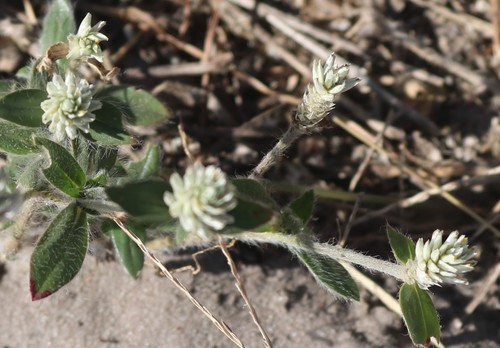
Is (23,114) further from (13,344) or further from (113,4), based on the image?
(113,4)

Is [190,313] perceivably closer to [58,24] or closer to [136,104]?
[136,104]

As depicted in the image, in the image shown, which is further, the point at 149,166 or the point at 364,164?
the point at 364,164

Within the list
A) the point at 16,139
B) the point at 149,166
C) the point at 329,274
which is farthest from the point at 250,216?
the point at 16,139

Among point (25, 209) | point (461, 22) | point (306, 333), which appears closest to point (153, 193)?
point (25, 209)

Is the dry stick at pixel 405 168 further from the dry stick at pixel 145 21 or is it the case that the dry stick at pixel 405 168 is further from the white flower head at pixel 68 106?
the white flower head at pixel 68 106

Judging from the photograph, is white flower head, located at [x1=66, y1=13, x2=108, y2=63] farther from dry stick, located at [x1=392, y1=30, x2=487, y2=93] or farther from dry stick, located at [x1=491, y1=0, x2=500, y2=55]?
dry stick, located at [x1=491, y1=0, x2=500, y2=55]

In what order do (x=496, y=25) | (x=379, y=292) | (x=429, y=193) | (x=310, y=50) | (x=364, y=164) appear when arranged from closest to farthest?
(x=379, y=292) < (x=429, y=193) < (x=364, y=164) < (x=310, y=50) < (x=496, y=25)
